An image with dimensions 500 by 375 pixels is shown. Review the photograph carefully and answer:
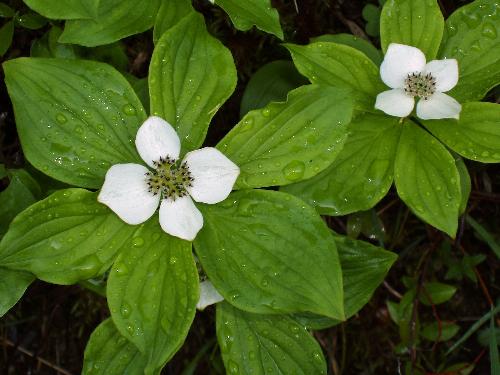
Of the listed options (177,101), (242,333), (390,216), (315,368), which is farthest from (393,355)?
(177,101)

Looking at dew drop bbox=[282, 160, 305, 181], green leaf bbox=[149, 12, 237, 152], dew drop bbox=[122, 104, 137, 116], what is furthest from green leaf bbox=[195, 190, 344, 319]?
dew drop bbox=[122, 104, 137, 116]

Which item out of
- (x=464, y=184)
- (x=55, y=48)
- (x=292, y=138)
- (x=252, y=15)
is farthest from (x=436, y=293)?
(x=55, y=48)

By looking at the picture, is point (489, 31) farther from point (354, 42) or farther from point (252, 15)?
point (252, 15)

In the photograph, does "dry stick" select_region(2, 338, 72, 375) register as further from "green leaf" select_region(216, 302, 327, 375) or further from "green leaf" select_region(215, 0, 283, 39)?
"green leaf" select_region(215, 0, 283, 39)

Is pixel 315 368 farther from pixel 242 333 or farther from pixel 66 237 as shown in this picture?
pixel 66 237

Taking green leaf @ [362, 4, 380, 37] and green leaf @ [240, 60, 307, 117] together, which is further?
green leaf @ [362, 4, 380, 37]

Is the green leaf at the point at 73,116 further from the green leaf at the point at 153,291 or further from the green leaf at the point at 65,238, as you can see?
the green leaf at the point at 153,291

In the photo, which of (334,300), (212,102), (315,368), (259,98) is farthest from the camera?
(259,98)
